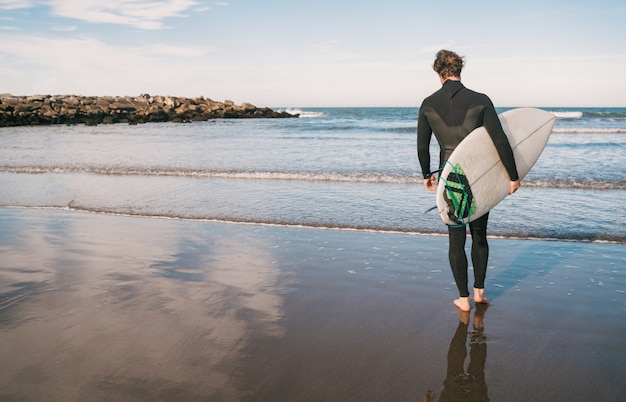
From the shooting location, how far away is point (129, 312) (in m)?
3.69

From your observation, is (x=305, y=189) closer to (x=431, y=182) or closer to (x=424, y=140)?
(x=431, y=182)


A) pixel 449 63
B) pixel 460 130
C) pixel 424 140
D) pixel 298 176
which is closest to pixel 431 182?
pixel 424 140

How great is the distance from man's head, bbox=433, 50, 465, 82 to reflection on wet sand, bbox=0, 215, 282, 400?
2.18 meters

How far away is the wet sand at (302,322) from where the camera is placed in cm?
267

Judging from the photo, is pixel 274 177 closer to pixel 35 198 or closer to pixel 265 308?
pixel 35 198

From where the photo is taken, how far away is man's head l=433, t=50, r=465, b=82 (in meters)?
3.61

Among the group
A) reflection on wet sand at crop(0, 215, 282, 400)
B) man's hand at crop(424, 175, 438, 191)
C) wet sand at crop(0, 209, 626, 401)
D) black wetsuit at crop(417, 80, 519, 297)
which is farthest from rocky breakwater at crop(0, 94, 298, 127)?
black wetsuit at crop(417, 80, 519, 297)

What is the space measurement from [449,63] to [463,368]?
6.90 ft

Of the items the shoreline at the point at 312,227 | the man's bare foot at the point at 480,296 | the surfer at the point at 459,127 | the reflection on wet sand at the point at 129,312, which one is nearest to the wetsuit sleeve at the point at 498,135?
the surfer at the point at 459,127

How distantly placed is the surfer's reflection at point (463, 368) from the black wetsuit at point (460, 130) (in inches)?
16.9

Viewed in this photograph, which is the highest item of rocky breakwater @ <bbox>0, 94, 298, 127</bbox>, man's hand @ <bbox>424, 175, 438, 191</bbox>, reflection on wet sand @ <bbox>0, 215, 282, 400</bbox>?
rocky breakwater @ <bbox>0, 94, 298, 127</bbox>

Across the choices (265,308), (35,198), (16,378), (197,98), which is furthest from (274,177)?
(197,98)

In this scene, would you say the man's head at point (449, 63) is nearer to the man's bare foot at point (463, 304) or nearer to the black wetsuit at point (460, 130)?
the black wetsuit at point (460, 130)

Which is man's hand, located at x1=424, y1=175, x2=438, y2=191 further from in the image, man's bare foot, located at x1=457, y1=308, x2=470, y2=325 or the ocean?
the ocean
